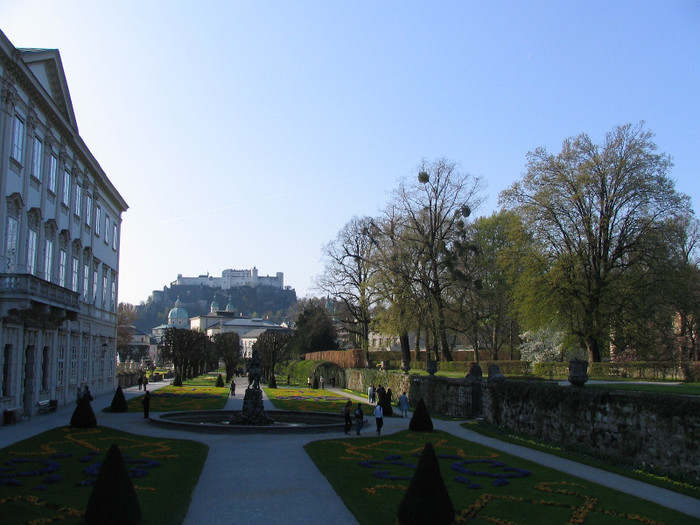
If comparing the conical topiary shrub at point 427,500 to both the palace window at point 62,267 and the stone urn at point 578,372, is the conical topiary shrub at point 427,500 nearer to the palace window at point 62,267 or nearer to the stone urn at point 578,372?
the stone urn at point 578,372

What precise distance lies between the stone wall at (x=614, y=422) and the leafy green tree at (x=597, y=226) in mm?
17301

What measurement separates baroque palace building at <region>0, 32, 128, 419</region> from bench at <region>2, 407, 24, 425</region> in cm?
19

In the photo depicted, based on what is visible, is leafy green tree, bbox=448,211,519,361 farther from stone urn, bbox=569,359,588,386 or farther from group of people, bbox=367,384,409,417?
stone urn, bbox=569,359,588,386

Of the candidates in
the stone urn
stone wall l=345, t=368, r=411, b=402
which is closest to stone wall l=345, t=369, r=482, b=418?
stone wall l=345, t=368, r=411, b=402

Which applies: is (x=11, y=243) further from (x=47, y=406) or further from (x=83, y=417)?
(x=47, y=406)

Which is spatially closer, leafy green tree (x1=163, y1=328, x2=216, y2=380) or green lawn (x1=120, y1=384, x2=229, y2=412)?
green lawn (x1=120, y1=384, x2=229, y2=412)

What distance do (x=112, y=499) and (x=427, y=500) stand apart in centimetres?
449

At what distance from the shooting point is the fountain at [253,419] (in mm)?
23703

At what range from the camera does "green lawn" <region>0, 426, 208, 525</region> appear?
11008mm

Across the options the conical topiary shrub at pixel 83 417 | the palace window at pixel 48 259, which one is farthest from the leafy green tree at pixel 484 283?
the conical topiary shrub at pixel 83 417

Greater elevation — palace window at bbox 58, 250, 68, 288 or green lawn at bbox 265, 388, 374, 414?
palace window at bbox 58, 250, 68, 288

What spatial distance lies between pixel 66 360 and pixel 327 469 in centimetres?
2379

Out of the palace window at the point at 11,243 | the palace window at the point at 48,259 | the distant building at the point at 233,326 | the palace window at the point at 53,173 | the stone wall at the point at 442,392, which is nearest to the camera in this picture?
the palace window at the point at 11,243

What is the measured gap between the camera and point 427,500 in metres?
9.55
